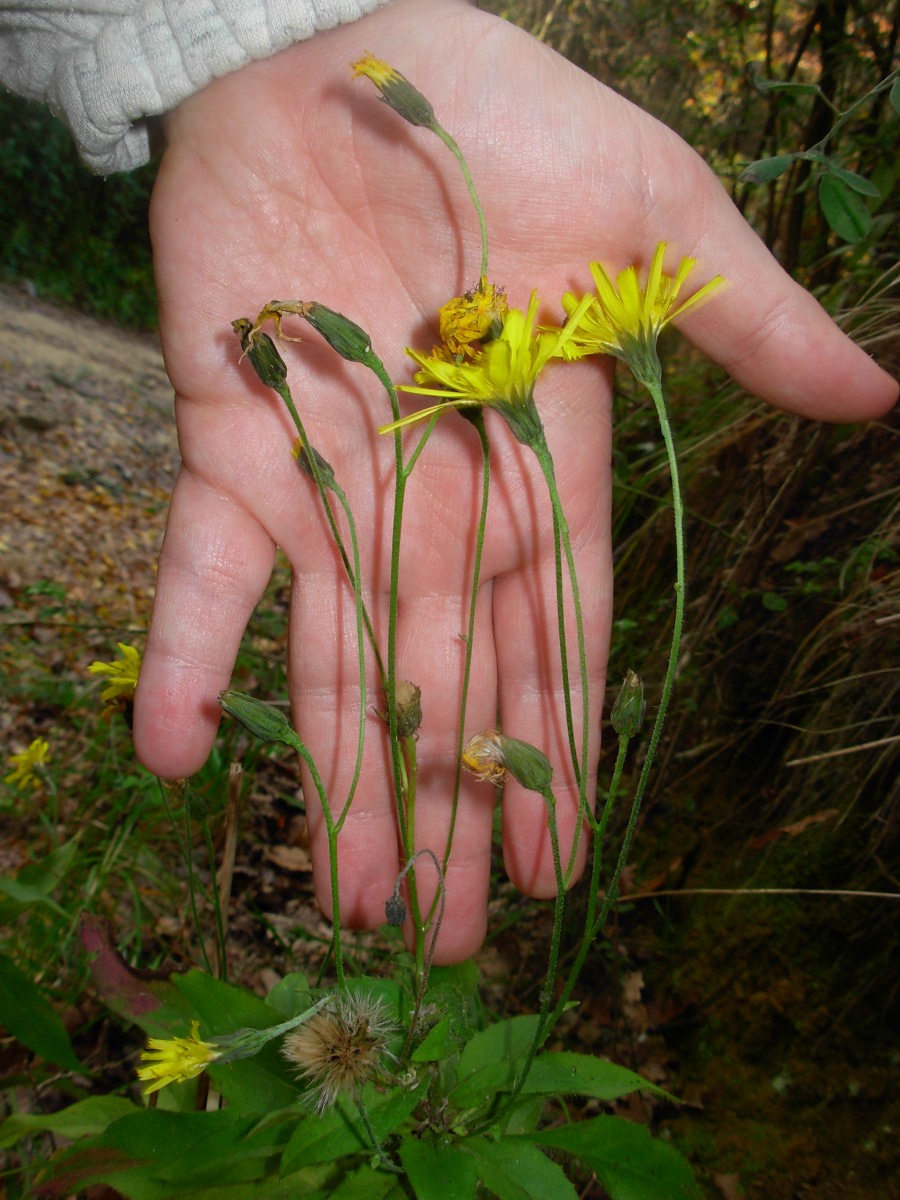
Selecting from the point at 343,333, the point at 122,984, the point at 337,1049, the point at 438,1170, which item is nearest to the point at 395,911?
the point at 337,1049

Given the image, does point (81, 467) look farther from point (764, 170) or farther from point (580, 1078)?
point (580, 1078)

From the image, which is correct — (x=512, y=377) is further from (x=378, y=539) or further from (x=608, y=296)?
(x=378, y=539)

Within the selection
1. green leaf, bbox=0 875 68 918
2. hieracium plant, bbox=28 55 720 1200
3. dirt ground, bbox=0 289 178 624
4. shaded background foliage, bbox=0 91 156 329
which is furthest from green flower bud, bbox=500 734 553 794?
shaded background foliage, bbox=0 91 156 329

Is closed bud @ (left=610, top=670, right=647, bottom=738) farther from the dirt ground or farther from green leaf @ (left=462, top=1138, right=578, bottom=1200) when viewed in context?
the dirt ground

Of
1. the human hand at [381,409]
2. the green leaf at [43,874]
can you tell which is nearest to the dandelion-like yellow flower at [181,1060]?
the human hand at [381,409]

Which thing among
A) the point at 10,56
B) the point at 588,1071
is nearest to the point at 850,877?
the point at 588,1071

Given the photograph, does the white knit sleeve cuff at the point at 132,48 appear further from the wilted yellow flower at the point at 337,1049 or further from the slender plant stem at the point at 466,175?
the wilted yellow flower at the point at 337,1049
